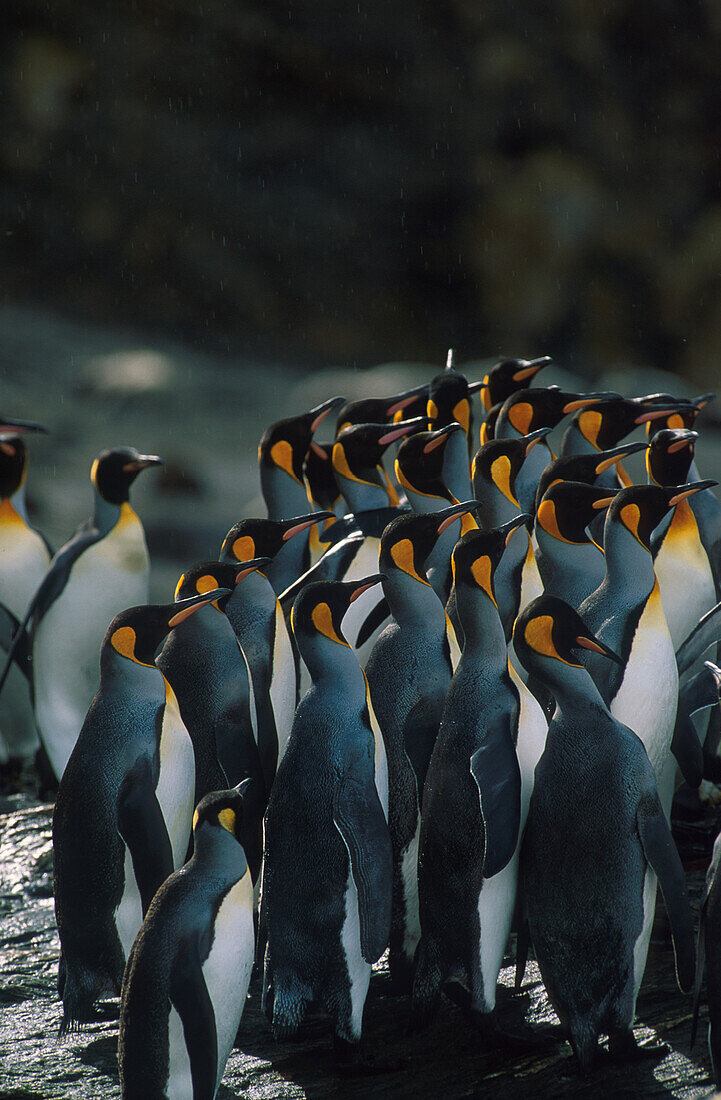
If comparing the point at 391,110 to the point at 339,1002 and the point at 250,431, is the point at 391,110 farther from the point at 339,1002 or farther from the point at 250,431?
the point at 339,1002

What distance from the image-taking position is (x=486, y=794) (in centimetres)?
250

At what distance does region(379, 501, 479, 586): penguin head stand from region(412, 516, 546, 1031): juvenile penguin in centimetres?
25

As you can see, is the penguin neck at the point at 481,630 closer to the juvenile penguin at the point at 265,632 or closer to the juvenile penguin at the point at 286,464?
the juvenile penguin at the point at 265,632

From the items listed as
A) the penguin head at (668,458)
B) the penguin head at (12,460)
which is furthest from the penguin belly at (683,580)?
the penguin head at (12,460)

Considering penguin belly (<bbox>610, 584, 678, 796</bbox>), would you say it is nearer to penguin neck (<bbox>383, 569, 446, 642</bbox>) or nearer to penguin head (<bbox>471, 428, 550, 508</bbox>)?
penguin neck (<bbox>383, 569, 446, 642</bbox>)

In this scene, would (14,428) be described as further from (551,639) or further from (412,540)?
(551,639)

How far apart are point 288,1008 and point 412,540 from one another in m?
1.16

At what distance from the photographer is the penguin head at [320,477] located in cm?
475

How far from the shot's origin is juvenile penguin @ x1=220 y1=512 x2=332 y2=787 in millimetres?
3299

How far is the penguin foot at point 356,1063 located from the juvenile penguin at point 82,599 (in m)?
2.63

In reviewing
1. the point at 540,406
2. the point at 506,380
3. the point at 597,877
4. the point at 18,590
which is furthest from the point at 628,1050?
the point at 18,590

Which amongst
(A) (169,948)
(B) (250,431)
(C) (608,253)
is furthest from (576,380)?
(A) (169,948)

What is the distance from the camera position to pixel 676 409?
12.6ft

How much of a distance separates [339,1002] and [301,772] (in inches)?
20.0
